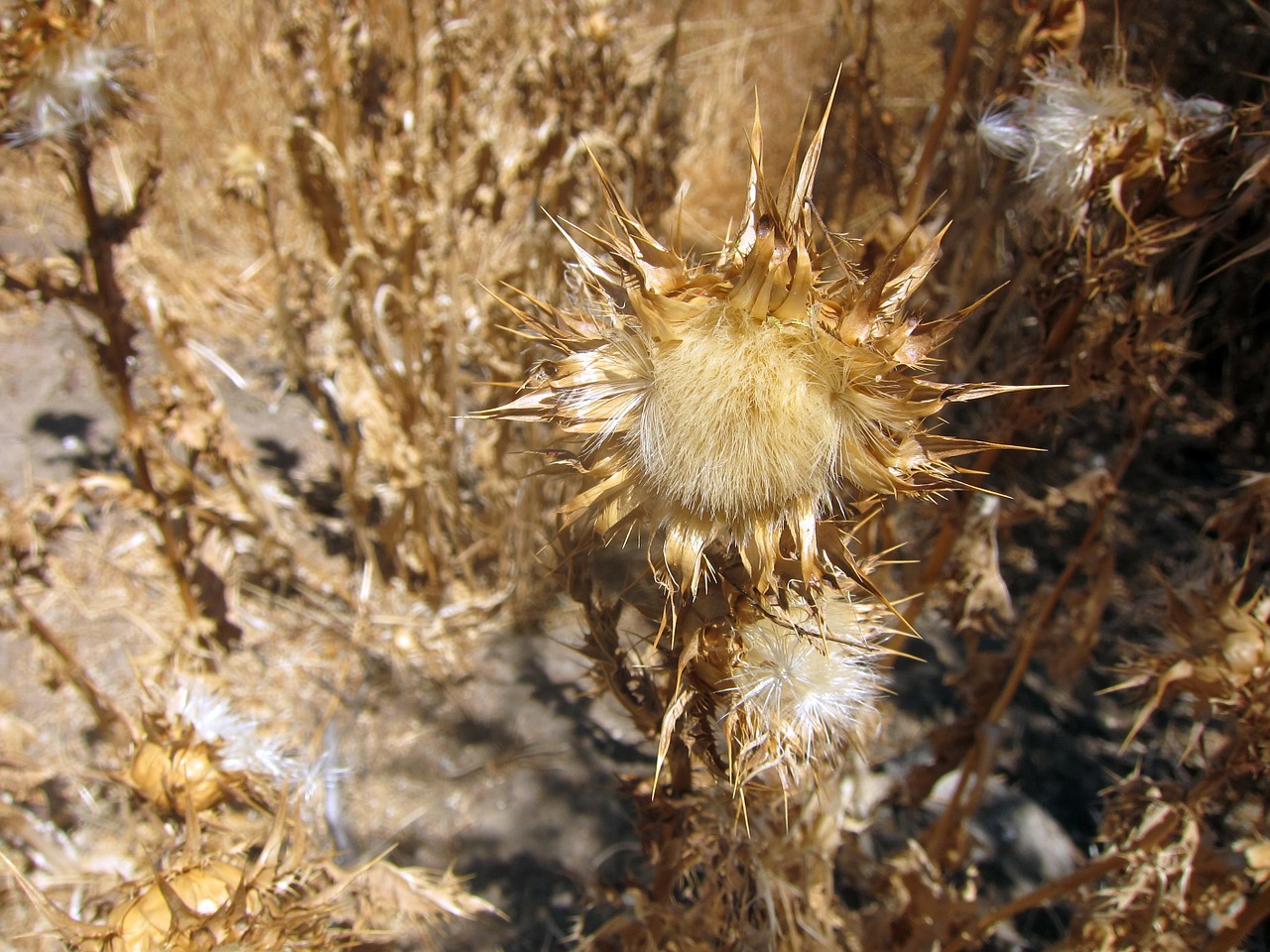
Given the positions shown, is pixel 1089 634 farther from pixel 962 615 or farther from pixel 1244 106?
pixel 1244 106

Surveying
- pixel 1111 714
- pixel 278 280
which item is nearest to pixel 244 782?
pixel 278 280

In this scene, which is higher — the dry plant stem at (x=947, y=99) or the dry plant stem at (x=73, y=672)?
the dry plant stem at (x=947, y=99)

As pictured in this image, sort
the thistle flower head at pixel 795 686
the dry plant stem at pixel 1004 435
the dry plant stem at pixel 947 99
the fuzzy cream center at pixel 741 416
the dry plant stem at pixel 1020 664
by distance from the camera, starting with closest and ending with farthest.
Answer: the fuzzy cream center at pixel 741 416
the thistle flower head at pixel 795 686
the dry plant stem at pixel 1004 435
the dry plant stem at pixel 947 99
the dry plant stem at pixel 1020 664

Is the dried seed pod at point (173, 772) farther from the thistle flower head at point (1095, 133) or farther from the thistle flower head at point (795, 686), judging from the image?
the thistle flower head at point (1095, 133)

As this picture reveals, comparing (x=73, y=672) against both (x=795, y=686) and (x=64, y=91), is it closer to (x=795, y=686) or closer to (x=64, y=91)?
(x=64, y=91)

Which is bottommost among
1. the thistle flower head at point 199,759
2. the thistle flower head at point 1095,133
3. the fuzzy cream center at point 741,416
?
the thistle flower head at point 199,759

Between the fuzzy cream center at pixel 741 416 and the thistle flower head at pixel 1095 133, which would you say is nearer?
the fuzzy cream center at pixel 741 416

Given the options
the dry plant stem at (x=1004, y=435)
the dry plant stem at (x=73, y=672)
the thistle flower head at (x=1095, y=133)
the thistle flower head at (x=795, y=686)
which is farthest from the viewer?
the dry plant stem at (x=73, y=672)

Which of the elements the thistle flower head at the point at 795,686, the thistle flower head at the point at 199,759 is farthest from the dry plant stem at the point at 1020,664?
the thistle flower head at the point at 199,759
